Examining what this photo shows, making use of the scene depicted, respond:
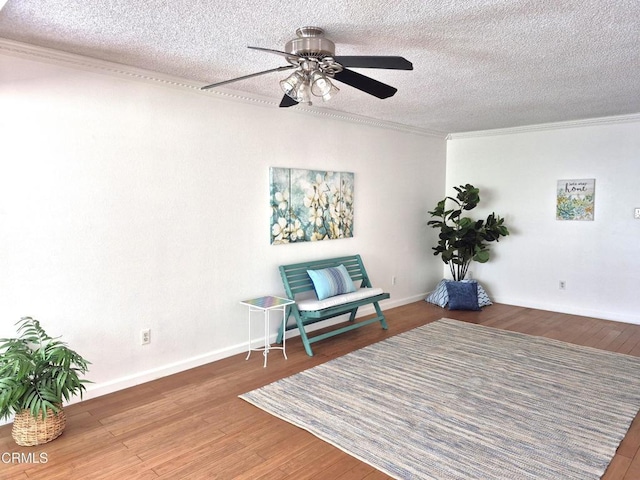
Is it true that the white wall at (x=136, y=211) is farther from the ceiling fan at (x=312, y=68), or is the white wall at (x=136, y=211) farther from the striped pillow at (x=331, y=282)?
the ceiling fan at (x=312, y=68)

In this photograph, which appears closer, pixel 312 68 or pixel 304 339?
pixel 312 68

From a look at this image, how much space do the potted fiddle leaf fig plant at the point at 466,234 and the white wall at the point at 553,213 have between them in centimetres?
34

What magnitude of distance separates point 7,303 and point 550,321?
5.36 metres

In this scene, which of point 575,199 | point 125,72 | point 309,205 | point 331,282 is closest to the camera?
point 125,72

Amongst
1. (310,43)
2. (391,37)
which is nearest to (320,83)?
(310,43)

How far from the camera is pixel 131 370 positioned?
3.38 metres

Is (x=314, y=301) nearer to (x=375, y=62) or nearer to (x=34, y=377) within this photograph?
(x=34, y=377)

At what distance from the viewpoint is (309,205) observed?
4.62m

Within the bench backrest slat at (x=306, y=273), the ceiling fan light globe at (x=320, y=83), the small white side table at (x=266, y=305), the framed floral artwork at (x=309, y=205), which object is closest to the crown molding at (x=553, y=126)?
the framed floral artwork at (x=309, y=205)

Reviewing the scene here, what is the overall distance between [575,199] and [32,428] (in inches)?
232

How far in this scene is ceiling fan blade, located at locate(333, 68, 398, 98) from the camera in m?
2.55

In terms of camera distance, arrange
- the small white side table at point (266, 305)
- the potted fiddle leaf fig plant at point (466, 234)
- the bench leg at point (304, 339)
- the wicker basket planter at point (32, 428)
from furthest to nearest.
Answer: the potted fiddle leaf fig plant at point (466, 234)
the bench leg at point (304, 339)
the small white side table at point (266, 305)
the wicker basket planter at point (32, 428)

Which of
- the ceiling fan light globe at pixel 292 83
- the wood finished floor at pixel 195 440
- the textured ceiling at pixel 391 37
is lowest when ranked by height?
the wood finished floor at pixel 195 440

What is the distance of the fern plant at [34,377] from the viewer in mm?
2385
